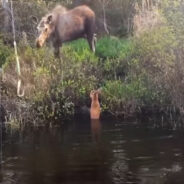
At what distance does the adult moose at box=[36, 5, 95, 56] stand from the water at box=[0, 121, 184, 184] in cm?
403

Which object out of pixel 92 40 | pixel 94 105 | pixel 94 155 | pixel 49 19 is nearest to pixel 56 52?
pixel 49 19

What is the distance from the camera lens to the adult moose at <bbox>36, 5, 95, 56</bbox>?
1969 centimetres

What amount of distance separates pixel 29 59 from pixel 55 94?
1.47m

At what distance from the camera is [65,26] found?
20.7m

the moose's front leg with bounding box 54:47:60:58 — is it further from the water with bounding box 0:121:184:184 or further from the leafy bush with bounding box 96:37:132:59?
the water with bounding box 0:121:184:184

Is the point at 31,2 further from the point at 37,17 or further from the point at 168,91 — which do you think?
the point at 168,91

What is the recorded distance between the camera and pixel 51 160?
1286cm

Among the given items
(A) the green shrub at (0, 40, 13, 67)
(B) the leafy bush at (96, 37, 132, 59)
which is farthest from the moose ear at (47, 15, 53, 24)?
(B) the leafy bush at (96, 37, 132, 59)

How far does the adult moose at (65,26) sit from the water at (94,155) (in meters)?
4.03

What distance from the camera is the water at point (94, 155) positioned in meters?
11.4

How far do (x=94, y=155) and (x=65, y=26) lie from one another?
860 cm

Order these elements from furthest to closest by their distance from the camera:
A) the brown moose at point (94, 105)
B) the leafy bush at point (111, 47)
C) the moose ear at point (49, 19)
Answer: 1. the leafy bush at point (111, 47)
2. the moose ear at point (49, 19)
3. the brown moose at point (94, 105)

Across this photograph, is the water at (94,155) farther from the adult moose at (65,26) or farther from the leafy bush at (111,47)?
the leafy bush at (111,47)

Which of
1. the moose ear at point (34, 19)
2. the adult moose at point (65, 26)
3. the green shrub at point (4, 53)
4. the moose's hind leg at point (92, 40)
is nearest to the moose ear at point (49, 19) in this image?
the adult moose at point (65, 26)
